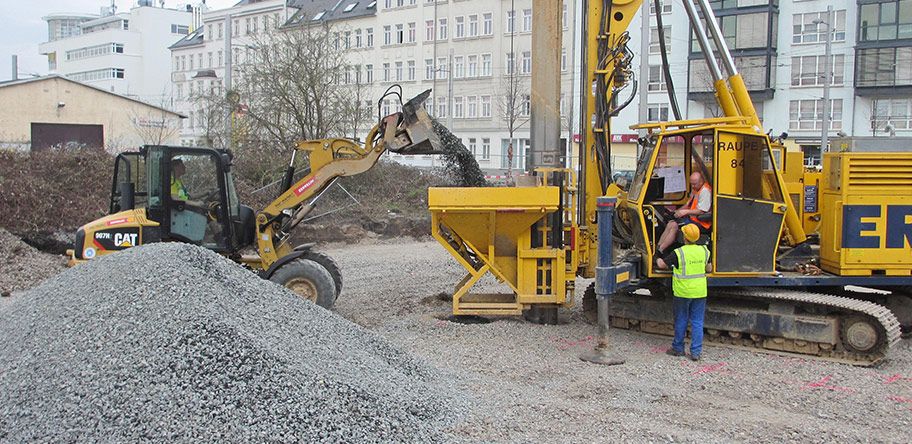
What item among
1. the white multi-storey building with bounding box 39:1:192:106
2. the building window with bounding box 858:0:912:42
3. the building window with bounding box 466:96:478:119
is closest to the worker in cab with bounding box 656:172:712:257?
the building window with bounding box 858:0:912:42

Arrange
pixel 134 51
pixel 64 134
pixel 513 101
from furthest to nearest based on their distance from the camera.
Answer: pixel 134 51, pixel 513 101, pixel 64 134

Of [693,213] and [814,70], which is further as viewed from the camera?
[814,70]

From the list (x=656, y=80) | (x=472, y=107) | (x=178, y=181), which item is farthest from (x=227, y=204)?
(x=472, y=107)

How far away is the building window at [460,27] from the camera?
172 feet

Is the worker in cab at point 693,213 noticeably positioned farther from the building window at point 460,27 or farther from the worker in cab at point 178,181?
the building window at point 460,27

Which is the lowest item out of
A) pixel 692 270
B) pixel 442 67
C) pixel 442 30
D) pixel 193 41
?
pixel 692 270

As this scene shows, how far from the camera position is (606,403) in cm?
688

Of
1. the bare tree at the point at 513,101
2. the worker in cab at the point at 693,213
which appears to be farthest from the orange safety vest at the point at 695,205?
the bare tree at the point at 513,101

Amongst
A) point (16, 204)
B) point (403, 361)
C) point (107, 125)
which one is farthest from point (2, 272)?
point (107, 125)

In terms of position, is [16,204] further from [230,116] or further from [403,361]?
[403,361]

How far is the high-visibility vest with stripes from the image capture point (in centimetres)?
840

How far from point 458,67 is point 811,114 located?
2118 cm

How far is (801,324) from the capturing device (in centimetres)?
862

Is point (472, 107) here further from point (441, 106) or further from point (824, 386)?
point (824, 386)
